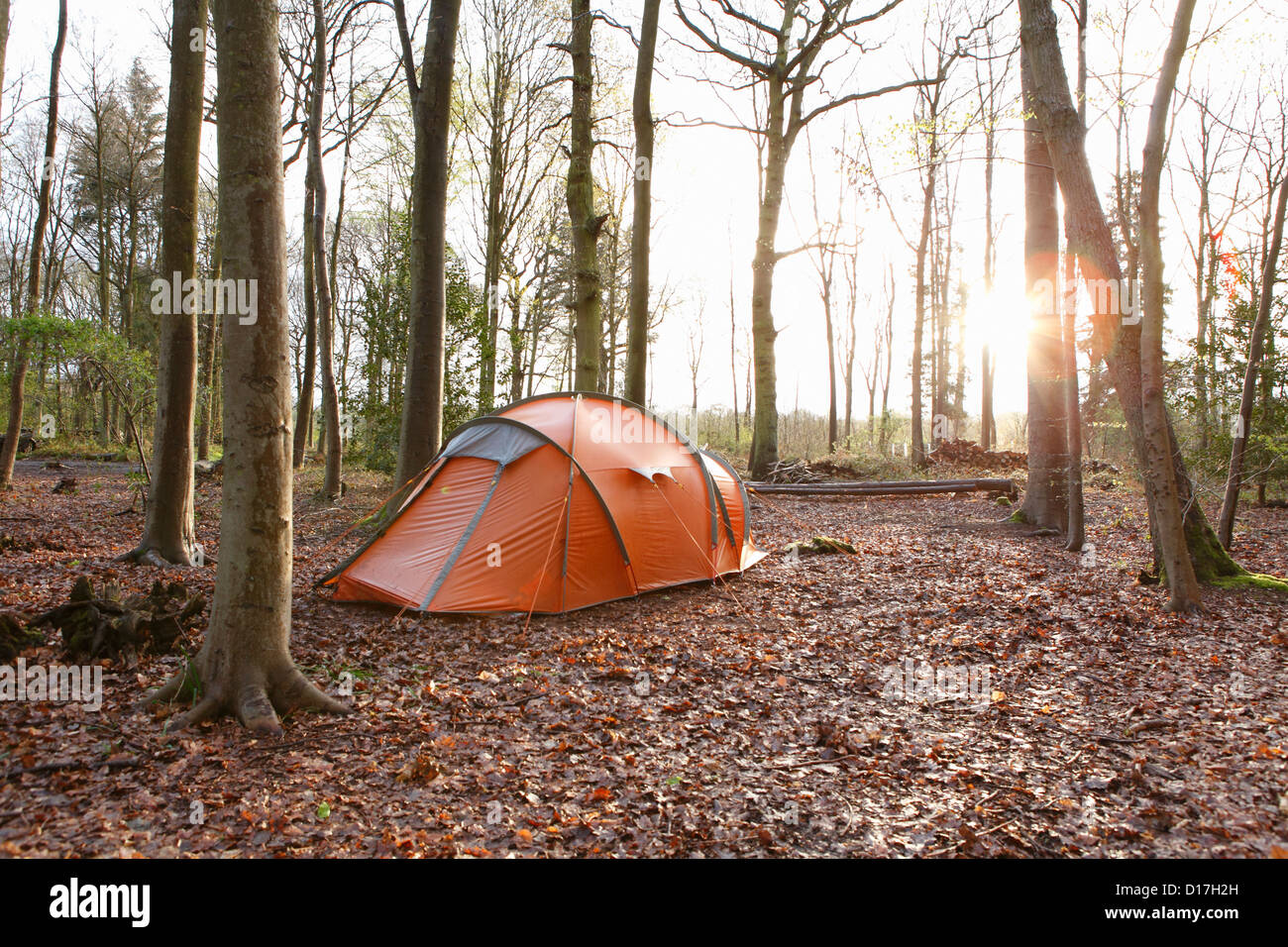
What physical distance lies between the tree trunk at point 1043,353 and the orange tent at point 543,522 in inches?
206

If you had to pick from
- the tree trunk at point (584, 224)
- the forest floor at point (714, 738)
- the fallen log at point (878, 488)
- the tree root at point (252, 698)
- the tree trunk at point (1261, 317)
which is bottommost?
the forest floor at point (714, 738)

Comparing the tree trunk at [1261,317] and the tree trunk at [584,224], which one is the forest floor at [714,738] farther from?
the tree trunk at [584,224]

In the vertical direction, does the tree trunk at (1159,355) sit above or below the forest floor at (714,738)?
above

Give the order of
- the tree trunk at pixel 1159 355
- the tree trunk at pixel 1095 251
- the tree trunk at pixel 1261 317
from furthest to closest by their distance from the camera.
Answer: the tree trunk at pixel 1261 317, the tree trunk at pixel 1095 251, the tree trunk at pixel 1159 355

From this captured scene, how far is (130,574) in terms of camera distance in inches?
242

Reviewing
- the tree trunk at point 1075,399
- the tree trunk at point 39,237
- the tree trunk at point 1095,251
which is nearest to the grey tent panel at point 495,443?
the tree trunk at point 1095,251

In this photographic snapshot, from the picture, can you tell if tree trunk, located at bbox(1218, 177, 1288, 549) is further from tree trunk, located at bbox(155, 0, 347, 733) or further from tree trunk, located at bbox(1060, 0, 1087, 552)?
tree trunk, located at bbox(155, 0, 347, 733)

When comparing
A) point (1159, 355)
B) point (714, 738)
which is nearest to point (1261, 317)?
point (1159, 355)

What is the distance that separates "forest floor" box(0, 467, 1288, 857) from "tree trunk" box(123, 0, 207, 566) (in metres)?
0.43

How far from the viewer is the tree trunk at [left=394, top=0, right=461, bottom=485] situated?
752 centimetres

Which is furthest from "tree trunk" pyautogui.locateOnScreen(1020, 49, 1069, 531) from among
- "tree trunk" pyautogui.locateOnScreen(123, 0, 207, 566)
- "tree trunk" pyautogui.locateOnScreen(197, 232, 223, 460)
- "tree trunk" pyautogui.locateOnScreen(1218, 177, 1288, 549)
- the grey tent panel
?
"tree trunk" pyautogui.locateOnScreen(197, 232, 223, 460)

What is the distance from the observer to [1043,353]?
358 inches

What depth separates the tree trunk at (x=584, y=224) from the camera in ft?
33.5
